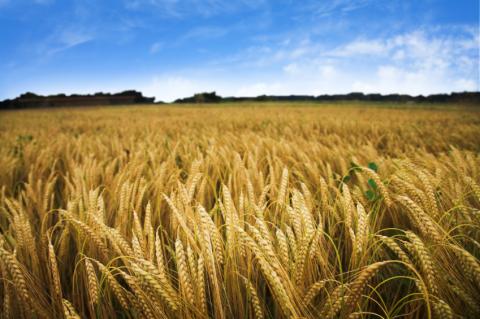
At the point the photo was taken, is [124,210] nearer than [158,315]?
No

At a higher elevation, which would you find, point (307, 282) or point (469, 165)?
point (469, 165)

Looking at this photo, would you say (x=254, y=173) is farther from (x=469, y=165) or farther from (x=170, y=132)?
(x=170, y=132)

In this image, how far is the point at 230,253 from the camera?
0.61 metres

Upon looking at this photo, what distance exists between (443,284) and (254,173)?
897 millimetres

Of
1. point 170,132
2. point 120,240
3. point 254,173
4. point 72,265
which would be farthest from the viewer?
point 170,132

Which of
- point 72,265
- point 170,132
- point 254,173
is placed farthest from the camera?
point 170,132

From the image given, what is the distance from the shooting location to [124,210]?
905 mm

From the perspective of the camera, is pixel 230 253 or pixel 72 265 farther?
pixel 72 265

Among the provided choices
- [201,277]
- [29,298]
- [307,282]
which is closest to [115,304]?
[29,298]

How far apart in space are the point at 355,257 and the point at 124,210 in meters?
0.77

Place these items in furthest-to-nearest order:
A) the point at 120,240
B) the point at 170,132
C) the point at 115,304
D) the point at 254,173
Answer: the point at 170,132, the point at 254,173, the point at 115,304, the point at 120,240

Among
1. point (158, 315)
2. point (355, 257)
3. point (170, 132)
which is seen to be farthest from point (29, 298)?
point (170, 132)

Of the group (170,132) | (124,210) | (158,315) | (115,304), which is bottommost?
(115,304)

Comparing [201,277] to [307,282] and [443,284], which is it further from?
[443,284]
